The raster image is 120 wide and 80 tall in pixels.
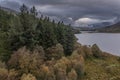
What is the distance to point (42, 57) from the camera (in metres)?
74.4

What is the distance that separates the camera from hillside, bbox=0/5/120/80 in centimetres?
6231

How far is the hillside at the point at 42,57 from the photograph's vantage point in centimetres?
6231

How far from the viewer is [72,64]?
77.6 meters

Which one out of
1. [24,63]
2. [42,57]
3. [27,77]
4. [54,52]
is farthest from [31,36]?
[27,77]

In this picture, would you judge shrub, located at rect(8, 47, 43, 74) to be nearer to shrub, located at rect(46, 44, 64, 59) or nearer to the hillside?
the hillside

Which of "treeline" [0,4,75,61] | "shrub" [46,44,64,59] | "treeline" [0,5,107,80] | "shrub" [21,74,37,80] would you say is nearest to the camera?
"shrub" [21,74,37,80]

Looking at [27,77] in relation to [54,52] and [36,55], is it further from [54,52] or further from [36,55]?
[54,52]

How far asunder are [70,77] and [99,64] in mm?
38177

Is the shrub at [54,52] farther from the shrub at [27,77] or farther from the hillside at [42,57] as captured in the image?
the shrub at [27,77]

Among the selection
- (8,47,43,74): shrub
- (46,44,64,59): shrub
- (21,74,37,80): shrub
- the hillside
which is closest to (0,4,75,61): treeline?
the hillside

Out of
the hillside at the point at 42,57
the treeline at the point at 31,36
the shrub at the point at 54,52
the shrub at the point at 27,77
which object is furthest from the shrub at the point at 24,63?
the shrub at the point at 54,52

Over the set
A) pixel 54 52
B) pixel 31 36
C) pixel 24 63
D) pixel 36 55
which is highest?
pixel 31 36

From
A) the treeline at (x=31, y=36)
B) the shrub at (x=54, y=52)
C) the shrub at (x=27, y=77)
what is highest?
the treeline at (x=31, y=36)

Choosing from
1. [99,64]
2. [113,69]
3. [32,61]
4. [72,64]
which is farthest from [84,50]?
[32,61]
